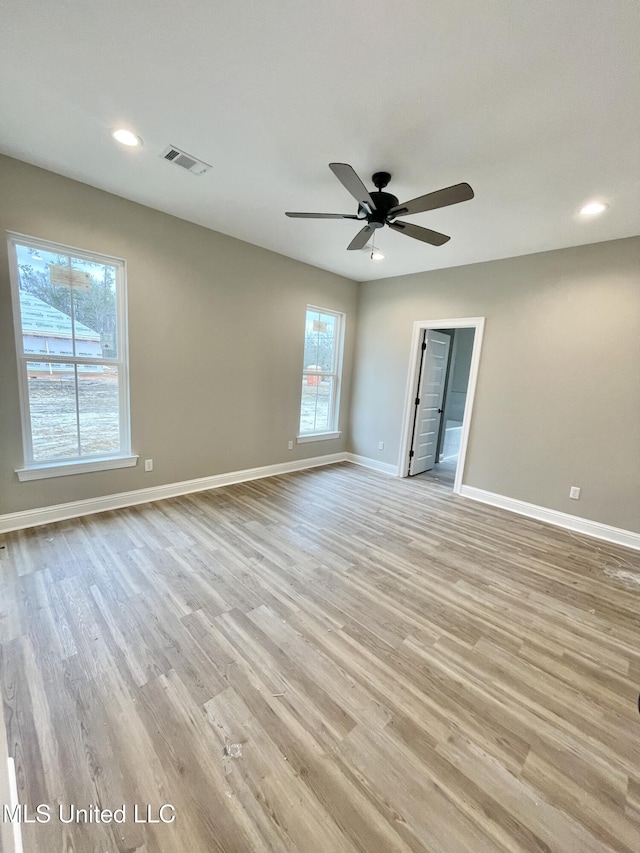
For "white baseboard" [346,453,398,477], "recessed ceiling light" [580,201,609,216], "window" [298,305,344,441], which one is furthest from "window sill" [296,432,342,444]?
"recessed ceiling light" [580,201,609,216]

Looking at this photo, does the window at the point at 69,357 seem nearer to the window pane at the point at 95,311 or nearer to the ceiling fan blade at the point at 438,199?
the window pane at the point at 95,311

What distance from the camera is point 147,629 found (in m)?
1.82

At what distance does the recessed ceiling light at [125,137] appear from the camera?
6.87 ft

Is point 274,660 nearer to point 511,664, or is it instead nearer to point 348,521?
point 511,664

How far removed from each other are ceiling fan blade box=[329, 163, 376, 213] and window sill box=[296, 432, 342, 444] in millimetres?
3177

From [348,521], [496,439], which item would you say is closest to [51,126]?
[348,521]

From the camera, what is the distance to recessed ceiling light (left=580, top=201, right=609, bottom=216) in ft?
8.27

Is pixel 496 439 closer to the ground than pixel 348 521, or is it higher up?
higher up

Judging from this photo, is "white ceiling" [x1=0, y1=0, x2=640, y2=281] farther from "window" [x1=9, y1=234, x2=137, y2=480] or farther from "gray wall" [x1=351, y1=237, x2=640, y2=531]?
"gray wall" [x1=351, y1=237, x2=640, y2=531]

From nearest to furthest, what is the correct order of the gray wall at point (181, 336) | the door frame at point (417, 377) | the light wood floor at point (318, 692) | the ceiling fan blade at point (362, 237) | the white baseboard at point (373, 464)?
the light wood floor at point (318, 692), the ceiling fan blade at point (362, 237), the gray wall at point (181, 336), the door frame at point (417, 377), the white baseboard at point (373, 464)

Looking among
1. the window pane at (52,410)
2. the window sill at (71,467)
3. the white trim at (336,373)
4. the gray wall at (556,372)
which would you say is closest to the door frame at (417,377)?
the gray wall at (556,372)

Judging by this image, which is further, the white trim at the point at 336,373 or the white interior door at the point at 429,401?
the white trim at the point at 336,373

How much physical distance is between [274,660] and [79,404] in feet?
8.97

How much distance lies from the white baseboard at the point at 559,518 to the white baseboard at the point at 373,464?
106 cm
